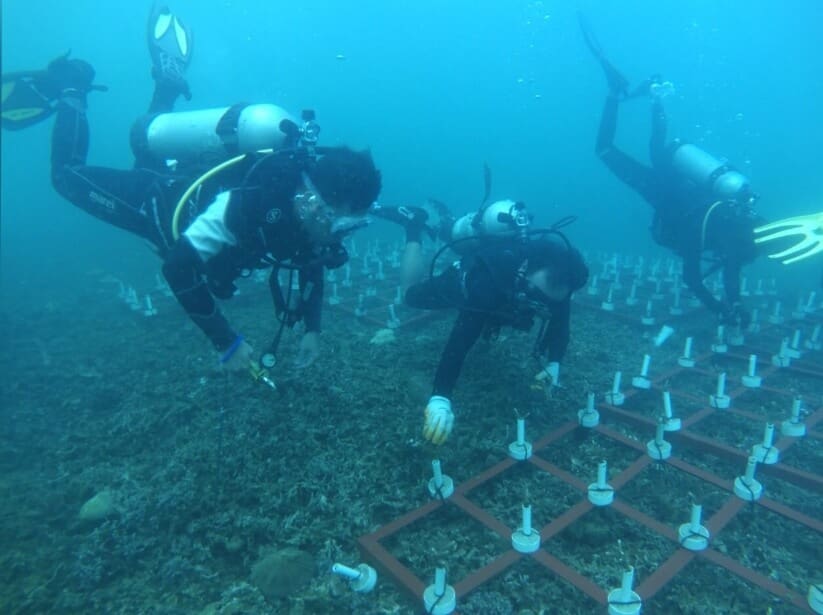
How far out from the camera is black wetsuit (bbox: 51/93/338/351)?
11.7 feet

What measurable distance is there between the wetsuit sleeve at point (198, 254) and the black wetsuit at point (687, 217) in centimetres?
765

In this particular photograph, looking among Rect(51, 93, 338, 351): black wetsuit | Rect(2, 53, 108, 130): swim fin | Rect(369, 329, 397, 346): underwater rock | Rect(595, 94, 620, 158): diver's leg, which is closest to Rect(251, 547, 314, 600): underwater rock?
Rect(51, 93, 338, 351): black wetsuit

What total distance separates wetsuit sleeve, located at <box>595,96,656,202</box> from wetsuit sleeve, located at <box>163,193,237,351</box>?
993 cm

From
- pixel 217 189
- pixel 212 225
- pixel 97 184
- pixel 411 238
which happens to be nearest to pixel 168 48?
pixel 97 184

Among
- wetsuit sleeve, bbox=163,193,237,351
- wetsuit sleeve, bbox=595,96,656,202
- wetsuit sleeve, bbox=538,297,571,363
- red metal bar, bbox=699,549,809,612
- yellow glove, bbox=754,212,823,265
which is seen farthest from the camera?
wetsuit sleeve, bbox=595,96,656,202

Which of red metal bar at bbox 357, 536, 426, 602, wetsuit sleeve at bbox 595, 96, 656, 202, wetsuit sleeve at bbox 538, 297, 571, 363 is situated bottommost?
red metal bar at bbox 357, 536, 426, 602

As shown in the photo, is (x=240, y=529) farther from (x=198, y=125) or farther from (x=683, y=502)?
(x=198, y=125)

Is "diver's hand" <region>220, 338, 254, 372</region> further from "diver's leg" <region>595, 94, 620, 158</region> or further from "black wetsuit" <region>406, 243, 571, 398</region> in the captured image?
"diver's leg" <region>595, 94, 620, 158</region>

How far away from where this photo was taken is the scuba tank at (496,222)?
19.5 ft

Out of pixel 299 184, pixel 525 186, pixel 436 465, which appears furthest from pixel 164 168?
pixel 525 186

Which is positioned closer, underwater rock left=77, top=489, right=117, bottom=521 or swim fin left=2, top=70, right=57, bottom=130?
underwater rock left=77, top=489, right=117, bottom=521

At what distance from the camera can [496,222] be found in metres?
6.47

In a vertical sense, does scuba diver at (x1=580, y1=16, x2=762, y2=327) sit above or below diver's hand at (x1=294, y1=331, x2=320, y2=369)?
above

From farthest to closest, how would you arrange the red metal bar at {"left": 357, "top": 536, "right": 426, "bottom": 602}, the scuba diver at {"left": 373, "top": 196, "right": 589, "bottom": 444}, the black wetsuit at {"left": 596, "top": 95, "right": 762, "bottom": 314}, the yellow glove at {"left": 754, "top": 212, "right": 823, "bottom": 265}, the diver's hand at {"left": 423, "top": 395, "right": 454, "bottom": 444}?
1. the black wetsuit at {"left": 596, "top": 95, "right": 762, "bottom": 314}
2. the yellow glove at {"left": 754, "top": 212, "right": 823, "bottom": 265}
3. the scuba diver at {"left": 373, "top": 196, "right": 589, "bottom": 444}
4. the diver's hand at {"left": 423, "top": 395, "right": 454, "bottom": 444}
5. the red metal bar at {"left": 357, "top": 536, "right": 426, "bottom": 602}
